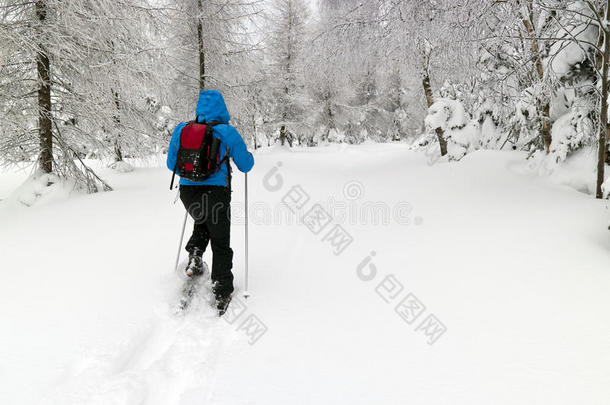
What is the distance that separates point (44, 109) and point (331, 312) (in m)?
6.72

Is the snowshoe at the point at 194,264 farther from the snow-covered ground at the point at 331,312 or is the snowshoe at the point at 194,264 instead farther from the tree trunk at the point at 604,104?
the tree trunk at the point at 604,104

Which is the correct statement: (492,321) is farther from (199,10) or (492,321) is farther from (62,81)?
(199,10)

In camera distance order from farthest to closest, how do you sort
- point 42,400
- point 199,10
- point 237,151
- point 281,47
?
point 281,47 < point 199,10 < point 237,151 < point 42,400

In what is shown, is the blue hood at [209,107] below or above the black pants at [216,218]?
above

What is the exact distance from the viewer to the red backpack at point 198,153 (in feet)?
10.6

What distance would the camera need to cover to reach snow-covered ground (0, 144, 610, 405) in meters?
2.32

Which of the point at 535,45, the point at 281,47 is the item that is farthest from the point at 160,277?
the point at 281,47

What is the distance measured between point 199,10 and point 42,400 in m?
13.3

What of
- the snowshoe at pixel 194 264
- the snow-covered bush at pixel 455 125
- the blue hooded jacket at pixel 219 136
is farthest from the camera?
the snow-covered bush at pixel 455 125

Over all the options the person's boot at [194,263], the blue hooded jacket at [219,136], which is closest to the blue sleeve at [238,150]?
the blue hooded jacket at [219,136]

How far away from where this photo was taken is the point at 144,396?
2309mm

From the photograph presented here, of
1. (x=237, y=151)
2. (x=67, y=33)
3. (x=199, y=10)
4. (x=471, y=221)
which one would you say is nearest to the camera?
(x=237, y=151)

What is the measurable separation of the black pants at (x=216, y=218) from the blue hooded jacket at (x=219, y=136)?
0.09 m

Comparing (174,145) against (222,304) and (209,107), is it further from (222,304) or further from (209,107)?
(222,304)
